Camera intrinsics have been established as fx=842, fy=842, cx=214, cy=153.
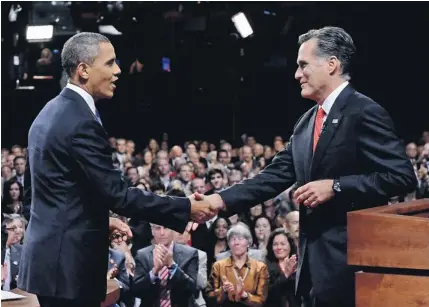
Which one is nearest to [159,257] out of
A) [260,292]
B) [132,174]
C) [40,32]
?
[260,292]

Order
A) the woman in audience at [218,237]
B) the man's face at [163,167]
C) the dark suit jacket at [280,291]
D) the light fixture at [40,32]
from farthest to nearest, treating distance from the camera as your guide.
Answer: the light fixture at [40,32], the man's face at [163,167], the woman in audience at [218,237], the dark suit jacket at [280,291]

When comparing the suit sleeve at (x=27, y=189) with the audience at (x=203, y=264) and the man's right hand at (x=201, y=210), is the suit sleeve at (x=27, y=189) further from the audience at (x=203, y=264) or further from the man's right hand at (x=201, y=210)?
the audience at (x=203, y=264)

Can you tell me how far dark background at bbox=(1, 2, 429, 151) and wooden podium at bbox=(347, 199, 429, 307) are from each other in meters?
14.5

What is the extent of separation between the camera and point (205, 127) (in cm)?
2022

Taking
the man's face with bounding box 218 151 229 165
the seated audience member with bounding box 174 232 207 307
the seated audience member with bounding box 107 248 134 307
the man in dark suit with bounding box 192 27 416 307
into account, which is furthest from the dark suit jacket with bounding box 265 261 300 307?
the man's face with bounding box 218 151 229 165

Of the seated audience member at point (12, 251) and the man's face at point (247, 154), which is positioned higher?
the seated audience member at point (12, 251)

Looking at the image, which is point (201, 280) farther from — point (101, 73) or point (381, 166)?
point (381, 166)

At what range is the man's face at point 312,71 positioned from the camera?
3270 millimetres

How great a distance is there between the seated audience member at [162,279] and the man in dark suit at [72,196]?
303 cm

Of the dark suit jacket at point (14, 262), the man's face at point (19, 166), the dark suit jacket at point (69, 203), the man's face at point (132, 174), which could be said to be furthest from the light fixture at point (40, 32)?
the dark suit jacket at point (69, 203)

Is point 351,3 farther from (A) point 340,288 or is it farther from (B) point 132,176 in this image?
(A) point 340,288

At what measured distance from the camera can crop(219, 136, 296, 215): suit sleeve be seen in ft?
12.2

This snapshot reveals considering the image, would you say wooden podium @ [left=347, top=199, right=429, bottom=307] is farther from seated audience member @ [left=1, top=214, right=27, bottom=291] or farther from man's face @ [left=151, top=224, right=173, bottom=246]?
seated audience member @ [left=1, top=214, right=27, bottom=291]

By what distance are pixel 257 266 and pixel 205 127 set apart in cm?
1371
